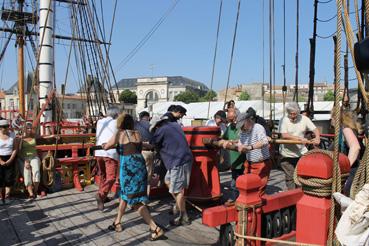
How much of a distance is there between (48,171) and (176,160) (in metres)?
2.68

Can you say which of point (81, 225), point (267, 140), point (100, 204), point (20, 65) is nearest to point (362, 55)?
point (267, 140)

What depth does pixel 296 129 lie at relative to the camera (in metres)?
4.82

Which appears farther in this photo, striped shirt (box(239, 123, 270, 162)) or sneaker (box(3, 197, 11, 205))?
sneaker (box(3, 197, 11, 205))

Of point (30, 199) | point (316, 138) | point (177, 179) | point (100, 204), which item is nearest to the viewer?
point (177, 179)

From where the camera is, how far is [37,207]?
17.1 ft

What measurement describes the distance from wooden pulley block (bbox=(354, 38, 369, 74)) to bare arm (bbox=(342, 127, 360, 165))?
144 cm

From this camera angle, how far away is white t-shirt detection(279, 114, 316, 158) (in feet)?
15.8

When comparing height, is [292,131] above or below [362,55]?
below

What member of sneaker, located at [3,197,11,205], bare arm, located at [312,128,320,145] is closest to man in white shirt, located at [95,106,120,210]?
sneaker, located at [3,197,11,205]

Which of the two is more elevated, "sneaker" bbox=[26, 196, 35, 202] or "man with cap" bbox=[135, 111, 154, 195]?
"man with cap" bbox=[135, 111, 154, 195]

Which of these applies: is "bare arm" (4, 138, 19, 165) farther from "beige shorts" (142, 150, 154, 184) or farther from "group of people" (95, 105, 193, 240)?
"beige shorts" (142, 150, 154, 184)

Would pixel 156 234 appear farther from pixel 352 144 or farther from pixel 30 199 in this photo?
pixel 30 199

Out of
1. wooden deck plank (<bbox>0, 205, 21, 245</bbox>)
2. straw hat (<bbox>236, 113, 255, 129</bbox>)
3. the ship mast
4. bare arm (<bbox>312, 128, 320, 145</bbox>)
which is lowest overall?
wooden deck plank (<bbox>0, 205, 21, 245</bbox>)

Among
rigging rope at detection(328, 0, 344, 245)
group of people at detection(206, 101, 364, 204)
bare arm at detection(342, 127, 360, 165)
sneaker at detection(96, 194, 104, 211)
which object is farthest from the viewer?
sneaker at detection(96, 194, 104, 211)
